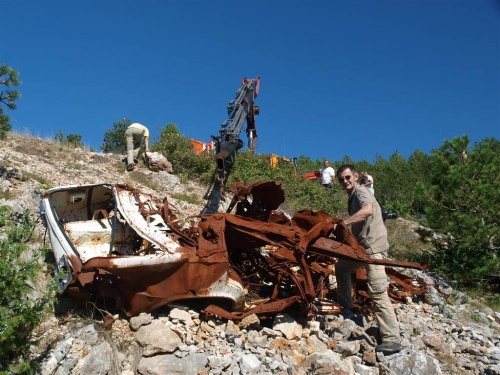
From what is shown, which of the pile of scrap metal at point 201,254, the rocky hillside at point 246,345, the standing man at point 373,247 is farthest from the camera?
the standing man at point 373,247

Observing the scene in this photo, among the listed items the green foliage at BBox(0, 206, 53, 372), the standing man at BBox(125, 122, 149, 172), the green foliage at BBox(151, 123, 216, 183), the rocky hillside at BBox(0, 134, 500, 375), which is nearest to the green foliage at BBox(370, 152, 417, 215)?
the green foliage at BBox(151, 123, 216, 183)

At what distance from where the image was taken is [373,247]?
4.55 m

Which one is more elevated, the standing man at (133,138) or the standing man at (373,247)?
the standing man at (133,138)

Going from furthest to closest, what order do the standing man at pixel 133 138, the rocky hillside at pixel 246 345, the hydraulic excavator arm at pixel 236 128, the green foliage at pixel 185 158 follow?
the green foliage at pixel 185 158
the standing man at pixel 133 138
the hydraulic excavator arm at pixel 236 128
the rocky hillside at pixel 246 345

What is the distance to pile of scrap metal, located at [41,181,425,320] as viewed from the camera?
406 centimetres

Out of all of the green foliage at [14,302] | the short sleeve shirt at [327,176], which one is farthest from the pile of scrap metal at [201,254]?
the short sleeve shirt at [327,176]

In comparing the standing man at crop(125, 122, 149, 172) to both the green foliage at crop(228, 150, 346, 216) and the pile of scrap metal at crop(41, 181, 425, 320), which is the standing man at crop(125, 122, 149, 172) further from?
the pile of scrap metal at crop(41, 181, 425, 320)

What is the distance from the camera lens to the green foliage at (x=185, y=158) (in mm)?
13489

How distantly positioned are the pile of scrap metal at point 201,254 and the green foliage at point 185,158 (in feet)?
25.4

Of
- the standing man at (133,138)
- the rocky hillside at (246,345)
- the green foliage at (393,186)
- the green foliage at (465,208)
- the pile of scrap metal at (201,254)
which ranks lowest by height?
the rocky hillside at (246,345)

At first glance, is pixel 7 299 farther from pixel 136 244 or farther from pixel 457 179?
pixel 457 179

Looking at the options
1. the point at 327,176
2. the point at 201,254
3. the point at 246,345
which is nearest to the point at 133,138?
the point at 327,176

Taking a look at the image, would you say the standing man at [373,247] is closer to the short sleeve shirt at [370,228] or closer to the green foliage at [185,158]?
the short sleeve shirt at [370,228]

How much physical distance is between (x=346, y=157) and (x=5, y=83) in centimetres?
1925
